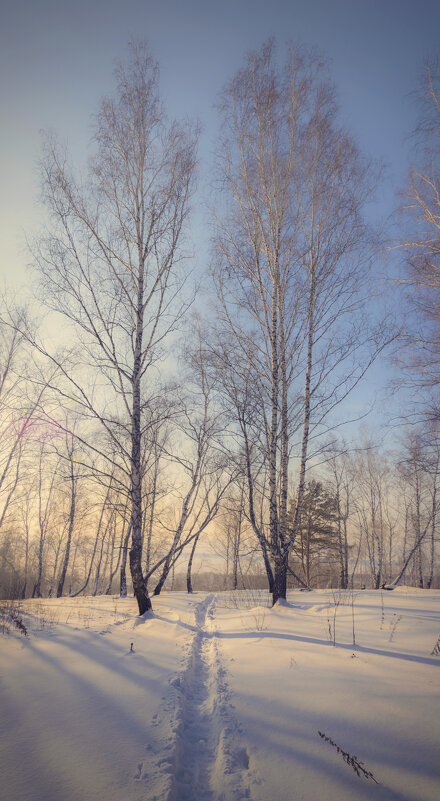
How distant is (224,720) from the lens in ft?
8.17

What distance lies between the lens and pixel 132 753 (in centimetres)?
200

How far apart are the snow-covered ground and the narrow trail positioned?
0.01 meters

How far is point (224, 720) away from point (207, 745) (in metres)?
0.24

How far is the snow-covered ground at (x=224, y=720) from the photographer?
1.70 meters

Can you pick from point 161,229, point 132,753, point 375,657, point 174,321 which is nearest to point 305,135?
point 161,229

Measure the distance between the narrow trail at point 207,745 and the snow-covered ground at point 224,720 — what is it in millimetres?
11

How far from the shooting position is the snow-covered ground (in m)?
1.70

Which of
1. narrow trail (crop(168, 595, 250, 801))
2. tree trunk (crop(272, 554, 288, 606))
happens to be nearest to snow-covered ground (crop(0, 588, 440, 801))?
narrow trail (crop(168, 595, 250, 801))

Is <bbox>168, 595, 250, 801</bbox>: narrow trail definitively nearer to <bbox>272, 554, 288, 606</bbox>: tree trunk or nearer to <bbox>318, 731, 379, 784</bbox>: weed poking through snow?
<bbox>318, 731, 379, 784</bbox>: weed poking through snow

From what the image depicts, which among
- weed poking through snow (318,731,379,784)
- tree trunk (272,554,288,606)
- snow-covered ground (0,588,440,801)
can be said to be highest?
weed poking through snow (318,731,379,784)

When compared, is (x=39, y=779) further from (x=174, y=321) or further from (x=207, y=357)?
(x=207, y=357)

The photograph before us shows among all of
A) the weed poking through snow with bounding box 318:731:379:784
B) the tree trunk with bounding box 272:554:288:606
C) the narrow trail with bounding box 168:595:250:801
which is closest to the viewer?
the weed poking through snow with bounding box 318:731:379:784

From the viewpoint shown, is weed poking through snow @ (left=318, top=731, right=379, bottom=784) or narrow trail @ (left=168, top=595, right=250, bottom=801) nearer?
weed poking through snow @ (left=318, top=731, right=379, bottom=784)

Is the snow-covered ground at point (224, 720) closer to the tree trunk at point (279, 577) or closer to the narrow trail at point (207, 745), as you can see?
the narrow trail at point (207, 745)
